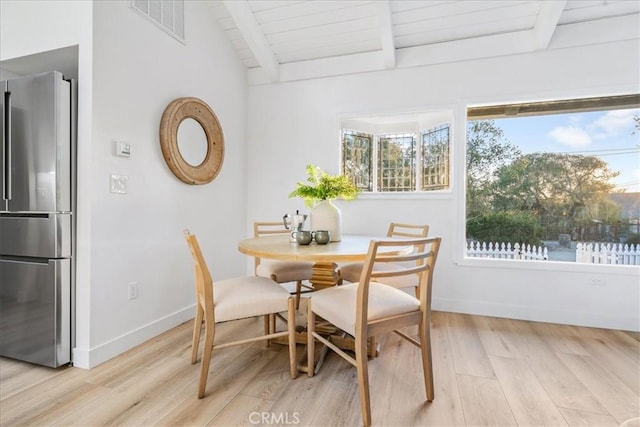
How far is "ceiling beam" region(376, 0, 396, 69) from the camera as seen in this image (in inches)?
105

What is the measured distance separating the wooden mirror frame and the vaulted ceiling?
0.89 m

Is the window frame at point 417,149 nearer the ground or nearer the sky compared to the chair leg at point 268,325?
nearer the sky

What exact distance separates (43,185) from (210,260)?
4.89ft

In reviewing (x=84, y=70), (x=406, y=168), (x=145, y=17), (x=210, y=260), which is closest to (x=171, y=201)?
(x=210, y=260)

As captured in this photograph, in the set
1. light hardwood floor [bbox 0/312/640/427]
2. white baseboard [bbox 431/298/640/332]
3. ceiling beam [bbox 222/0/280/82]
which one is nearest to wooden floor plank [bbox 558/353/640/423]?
light hardwood floor [bbox 0/312/640/427]

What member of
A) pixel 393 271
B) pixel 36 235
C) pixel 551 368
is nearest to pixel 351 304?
pixel 393 271

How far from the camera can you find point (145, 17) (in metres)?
2.37

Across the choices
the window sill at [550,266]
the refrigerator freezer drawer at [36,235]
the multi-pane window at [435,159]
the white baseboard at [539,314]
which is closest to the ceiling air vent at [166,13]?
the refrigerator freezer drawer at [36,235]

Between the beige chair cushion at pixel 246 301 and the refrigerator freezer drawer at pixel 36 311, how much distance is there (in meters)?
0.96

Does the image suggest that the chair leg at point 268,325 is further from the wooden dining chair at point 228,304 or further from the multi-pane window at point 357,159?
the multi-pane window at point 357,159

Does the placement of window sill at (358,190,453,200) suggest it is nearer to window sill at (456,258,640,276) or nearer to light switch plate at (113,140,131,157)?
window sill at (456,258,640,276)

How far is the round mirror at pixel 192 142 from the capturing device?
8.93ft

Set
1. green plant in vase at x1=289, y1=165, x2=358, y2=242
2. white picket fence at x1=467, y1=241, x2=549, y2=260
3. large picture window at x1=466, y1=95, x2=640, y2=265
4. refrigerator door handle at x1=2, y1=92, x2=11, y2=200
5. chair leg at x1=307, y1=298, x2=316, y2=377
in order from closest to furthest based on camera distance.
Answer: chair leg at x1=307, y1=298, x2=316, y2=377, refrigerator door handle at x1=2, y1=92, x2=11, y2=200, green plant in vase at x1=289, y1=165, x2=358, y2=242, large picture window at x1=466, y1=95, x2=640, y2=265, white picket fence at x1=467, y1=241, x2=549, y2=260

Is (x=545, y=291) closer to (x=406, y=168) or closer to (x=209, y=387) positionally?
(x=406, y=168)
